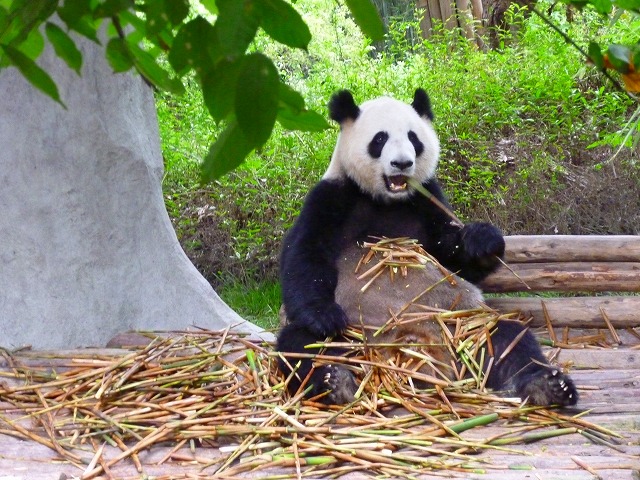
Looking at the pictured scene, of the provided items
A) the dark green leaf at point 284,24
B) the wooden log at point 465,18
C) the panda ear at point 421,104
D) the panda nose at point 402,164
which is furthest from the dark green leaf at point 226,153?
the wooden log at point 465,18

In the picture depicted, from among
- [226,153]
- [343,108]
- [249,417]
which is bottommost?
[249,417]

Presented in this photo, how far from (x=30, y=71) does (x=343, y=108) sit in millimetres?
3220

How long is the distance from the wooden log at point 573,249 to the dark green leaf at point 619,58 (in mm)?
3263

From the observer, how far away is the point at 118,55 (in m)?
1.17

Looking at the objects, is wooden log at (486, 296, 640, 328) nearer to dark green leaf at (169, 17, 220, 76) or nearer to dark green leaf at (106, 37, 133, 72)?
dark green leaf at (106, 37, 133, 72)

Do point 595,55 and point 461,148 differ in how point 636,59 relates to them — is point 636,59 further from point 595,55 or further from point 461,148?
point 461,148

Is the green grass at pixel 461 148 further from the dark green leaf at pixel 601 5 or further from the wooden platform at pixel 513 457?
the dark green leaf at pixel 601 5

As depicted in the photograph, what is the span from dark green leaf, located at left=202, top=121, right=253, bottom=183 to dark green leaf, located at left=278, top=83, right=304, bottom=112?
0.27 feet

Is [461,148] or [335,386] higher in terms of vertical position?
[461,148]

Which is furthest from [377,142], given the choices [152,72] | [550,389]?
[152,72]

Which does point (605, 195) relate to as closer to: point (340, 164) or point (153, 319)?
point (340, 164)

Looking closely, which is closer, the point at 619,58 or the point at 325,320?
the point at 619,58

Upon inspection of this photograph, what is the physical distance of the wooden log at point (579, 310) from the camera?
164 inches

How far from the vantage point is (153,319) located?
15.1 feet
